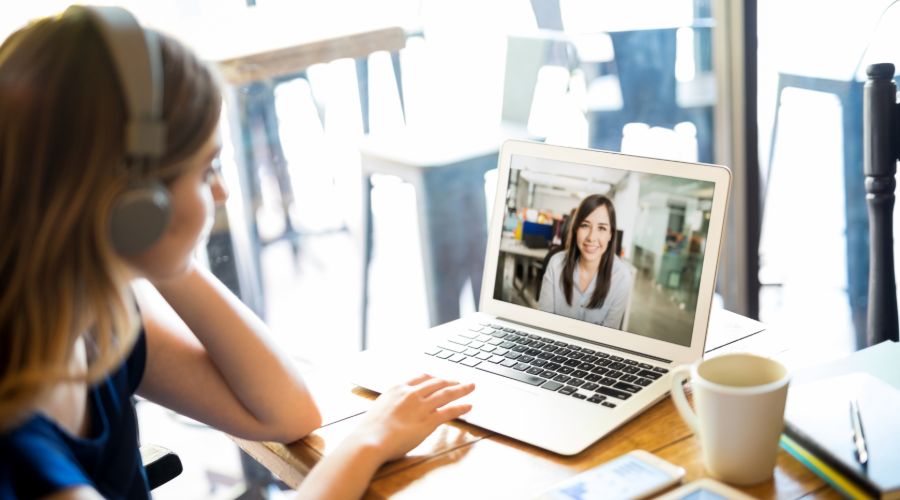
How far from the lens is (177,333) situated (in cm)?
106

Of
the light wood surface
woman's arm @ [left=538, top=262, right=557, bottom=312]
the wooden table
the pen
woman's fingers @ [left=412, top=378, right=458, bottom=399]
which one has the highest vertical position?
the light wood surface

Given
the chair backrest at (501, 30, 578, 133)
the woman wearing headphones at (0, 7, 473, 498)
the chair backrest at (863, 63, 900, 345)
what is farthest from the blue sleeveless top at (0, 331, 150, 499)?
the chair backrest at (501, 30, 578, 133)

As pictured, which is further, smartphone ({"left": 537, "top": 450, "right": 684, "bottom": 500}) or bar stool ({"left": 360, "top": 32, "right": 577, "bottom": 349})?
bar stool ({"left": 360, "top": 32, "right": 577, "bottom": 349})

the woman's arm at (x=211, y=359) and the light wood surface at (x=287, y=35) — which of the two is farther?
the light wood surface at (x=287, y=35)

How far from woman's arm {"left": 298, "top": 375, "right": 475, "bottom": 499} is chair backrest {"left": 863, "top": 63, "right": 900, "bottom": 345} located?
0.60 metres

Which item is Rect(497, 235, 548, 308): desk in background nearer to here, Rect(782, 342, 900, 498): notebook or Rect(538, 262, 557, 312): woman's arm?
Rect(538, 262, 557, 312): woman's arm

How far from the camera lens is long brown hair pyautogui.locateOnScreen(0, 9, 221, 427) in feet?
2.27

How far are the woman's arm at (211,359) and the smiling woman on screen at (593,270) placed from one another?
0.33 m

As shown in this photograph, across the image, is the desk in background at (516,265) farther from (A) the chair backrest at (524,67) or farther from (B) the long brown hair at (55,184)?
(A) the chair backrest at (524,67)

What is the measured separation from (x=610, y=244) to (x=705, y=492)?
36 cm

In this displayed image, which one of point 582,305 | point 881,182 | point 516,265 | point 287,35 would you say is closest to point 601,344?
point 582,305

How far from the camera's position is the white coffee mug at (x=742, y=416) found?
0.78 metres

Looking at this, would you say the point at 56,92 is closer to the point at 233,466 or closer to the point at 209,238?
the point at 209,238

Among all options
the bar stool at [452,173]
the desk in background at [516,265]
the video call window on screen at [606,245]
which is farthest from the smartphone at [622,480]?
the bar stool at [452,173]
